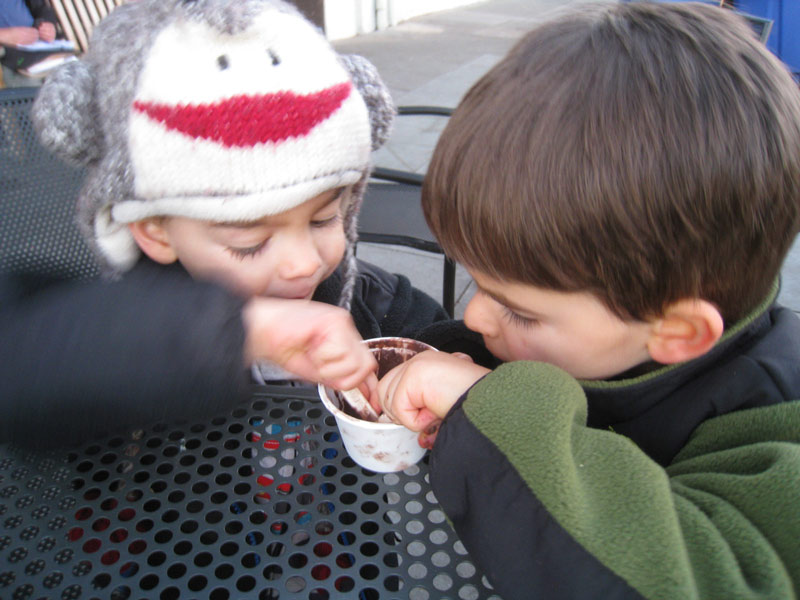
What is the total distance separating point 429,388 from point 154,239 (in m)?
0.70

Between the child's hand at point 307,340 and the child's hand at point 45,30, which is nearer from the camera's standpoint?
the child's hand at point 307,340

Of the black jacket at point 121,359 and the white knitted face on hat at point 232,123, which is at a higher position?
the white knitted face on hat at point 232,123

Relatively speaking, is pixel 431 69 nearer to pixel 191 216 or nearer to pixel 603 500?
pixel 191 216

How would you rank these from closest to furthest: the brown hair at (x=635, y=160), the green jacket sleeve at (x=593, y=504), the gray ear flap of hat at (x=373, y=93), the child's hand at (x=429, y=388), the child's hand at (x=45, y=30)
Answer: the green jacket sleeve at (x=593, y=504) → the brown hair at (x=635, y=160) → the child's hand at (x=429, y=388) → the gray ear flap of hat at (x=373, y=93) → the child's hand at (x=45, y=30)

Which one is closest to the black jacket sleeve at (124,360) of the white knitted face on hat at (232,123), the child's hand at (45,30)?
the white knitted face on hat at (232,123)

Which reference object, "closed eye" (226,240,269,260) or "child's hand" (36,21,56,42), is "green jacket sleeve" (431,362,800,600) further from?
"child's hand" (36,21,56,42)

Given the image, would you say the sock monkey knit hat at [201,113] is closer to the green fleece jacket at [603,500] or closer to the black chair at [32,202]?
the black chair at [32,202]

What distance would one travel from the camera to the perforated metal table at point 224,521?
83cm

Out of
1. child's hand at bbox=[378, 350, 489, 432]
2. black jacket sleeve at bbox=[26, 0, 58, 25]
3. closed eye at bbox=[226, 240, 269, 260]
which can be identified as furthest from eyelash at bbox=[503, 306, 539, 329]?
black jacket sleeve at bbox=[26, 0, 58, 25]

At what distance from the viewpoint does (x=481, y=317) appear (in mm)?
1174

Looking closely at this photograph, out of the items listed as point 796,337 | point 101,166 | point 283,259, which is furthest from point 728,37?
point 101,166

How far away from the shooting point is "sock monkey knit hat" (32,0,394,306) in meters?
1.05

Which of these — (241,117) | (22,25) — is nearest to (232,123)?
(241,117)

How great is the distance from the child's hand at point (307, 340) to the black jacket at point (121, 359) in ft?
0.18
